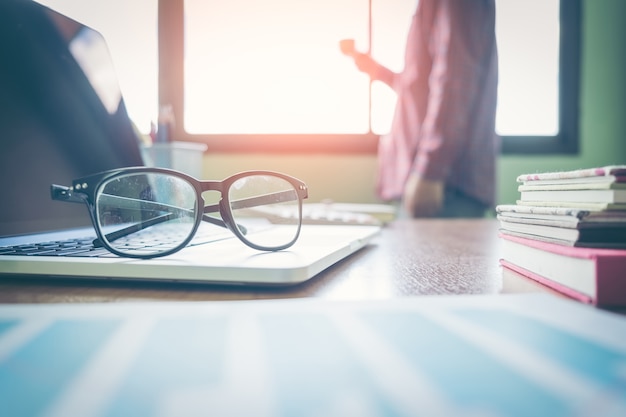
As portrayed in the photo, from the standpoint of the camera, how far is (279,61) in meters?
1.52

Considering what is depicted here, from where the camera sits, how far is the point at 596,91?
1641 millimetres

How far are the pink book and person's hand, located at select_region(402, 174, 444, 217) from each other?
103 cm

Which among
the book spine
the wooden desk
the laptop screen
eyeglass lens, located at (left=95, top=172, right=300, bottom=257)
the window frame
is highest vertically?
the window frame

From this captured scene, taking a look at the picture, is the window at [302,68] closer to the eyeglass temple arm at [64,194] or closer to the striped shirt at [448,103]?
the striped shirt at [448,103]

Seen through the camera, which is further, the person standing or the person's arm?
the person's arm

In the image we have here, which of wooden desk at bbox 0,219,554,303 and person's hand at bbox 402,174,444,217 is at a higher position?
person's hand at bbox 402,174,444,217

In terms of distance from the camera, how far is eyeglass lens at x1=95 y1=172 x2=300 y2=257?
0.33m

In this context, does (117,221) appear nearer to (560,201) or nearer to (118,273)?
(118,273)

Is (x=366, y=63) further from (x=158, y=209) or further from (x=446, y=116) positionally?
(x=158, y=209)

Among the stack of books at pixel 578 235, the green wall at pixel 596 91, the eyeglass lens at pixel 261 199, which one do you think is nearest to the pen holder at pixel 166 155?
the eyeglass lens at pixel 261 199

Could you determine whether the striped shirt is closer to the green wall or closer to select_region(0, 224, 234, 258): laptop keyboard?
the green wall

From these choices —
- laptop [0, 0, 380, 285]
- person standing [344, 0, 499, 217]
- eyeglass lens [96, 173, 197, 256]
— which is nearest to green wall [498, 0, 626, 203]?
person standing [344, 0, 499, 217]

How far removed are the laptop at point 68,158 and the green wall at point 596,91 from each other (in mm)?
1335

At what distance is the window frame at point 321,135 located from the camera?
1.55 meters
